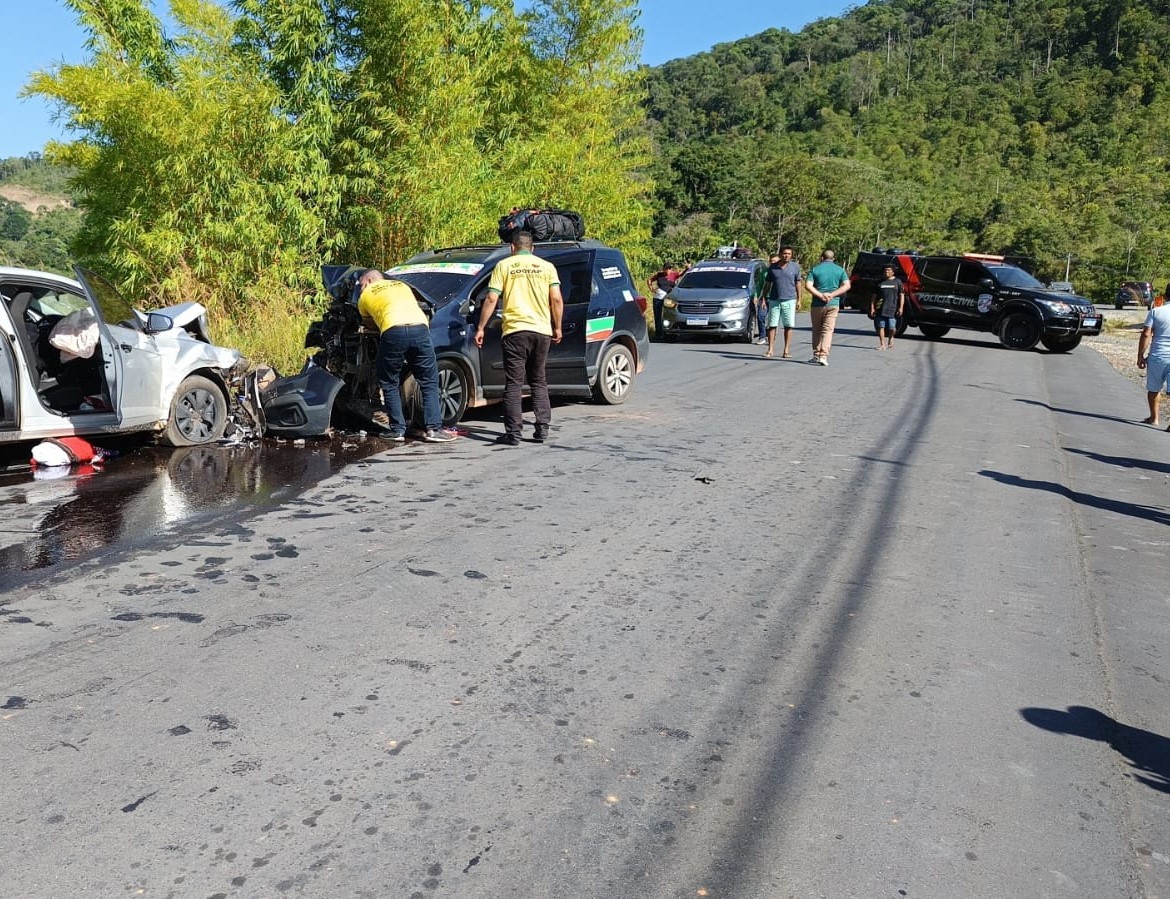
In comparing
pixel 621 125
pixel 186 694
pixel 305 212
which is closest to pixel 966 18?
pixel 621 125

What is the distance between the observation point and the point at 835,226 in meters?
60.8

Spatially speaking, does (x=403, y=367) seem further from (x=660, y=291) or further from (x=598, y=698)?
(x=660, y=291)

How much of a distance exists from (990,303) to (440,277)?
15480 millimetres

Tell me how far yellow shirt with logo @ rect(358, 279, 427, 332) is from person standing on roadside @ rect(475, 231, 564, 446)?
62 cm

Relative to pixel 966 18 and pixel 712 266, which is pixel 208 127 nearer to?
pixel 712 266

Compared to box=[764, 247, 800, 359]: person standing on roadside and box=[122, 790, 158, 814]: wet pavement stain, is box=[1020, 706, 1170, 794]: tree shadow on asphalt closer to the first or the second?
box=[122, 790, 158, 814]: wet pavement stain

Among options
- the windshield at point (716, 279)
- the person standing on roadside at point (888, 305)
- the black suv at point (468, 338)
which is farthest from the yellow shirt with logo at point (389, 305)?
the person standing on roadside at point (888, 305)

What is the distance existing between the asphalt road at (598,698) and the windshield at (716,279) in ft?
Answer: 47.0

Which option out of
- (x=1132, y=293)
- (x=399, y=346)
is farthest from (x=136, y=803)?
(x=1132, y=293)

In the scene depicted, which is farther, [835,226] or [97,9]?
[835,226]

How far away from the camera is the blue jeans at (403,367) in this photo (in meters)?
8.86

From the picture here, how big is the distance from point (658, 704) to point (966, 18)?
18306 centimetres

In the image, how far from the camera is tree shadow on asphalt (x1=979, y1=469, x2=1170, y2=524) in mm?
7582

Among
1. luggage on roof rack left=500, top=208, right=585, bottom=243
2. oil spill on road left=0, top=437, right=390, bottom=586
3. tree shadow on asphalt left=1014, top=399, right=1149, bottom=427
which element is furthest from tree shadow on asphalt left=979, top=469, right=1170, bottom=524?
luggage on roof rack left=500, top=208, right=585, bottom=243
